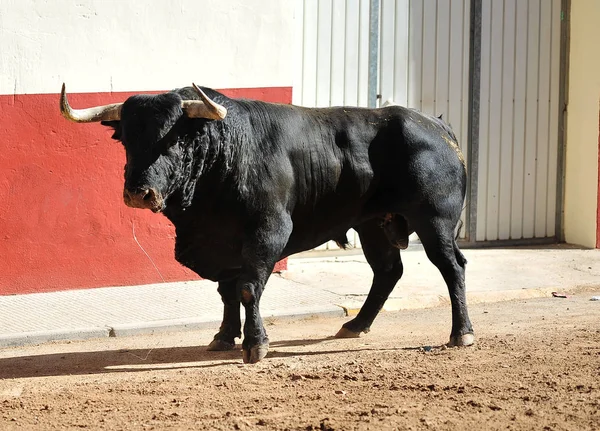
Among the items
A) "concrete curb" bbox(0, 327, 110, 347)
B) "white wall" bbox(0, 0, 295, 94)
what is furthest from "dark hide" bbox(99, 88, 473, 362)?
"white wall" bbox(0, 0, 295, 94)

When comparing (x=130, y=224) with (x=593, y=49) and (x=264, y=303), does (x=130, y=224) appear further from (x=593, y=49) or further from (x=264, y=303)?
(x=593, y=49)

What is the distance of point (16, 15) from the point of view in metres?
9.52

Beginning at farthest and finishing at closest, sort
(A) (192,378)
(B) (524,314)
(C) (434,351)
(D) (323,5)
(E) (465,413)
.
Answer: (D) (323,5) < (B) (524,314) < (C) (434,351) < (A) (192,378) < (E) (465,413)

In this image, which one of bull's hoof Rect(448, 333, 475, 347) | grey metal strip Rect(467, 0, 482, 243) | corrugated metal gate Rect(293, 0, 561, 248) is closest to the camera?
bull's hoof Rect(448, 333, 475, 347)

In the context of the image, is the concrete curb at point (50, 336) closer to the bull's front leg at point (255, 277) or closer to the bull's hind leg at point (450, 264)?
the bull's front leg at point (255, 277)

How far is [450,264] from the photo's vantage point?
317 inches

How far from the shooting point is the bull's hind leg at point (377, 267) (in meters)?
8.59

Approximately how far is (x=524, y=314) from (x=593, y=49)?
4619 millimetres

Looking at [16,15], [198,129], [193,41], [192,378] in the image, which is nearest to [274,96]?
[193,41]

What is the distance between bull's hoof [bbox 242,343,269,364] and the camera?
7.43m

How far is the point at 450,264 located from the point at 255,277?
60.1 inches

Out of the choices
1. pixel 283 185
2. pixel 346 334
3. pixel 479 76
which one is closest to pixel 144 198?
pixel 283 185

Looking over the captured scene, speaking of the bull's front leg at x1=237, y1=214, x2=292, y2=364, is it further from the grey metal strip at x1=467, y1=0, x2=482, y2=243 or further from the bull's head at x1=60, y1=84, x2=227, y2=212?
the grey metal strip at x1=467, y1=0, x2=482, y2=243

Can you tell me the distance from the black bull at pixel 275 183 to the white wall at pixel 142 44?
8.00ft
